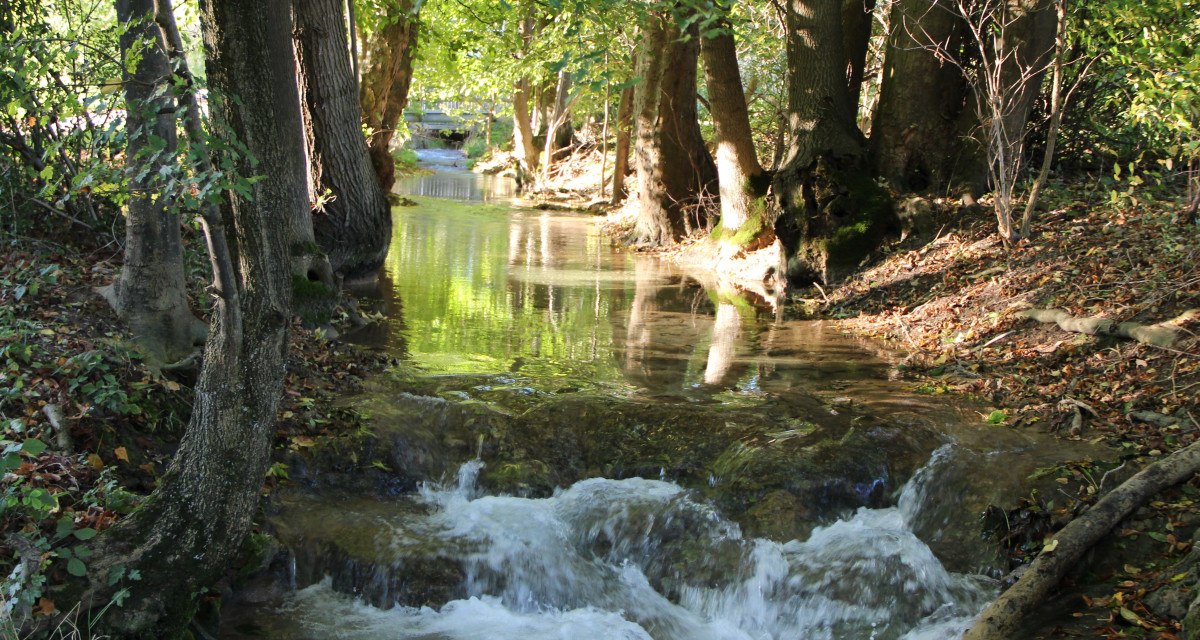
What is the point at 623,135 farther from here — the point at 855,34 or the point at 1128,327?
the point at 1128,327

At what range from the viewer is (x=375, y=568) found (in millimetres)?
5684

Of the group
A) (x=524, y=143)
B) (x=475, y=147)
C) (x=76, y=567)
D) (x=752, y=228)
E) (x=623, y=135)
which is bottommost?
(x=76, y=567)

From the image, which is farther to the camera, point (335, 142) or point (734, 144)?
point (734, 144)

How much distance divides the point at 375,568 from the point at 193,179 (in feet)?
9.74

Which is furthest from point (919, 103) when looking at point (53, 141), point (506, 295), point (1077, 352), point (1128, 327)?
point (53, 141)

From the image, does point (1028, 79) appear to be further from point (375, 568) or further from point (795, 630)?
point (375, 568)

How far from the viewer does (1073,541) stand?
195 inches

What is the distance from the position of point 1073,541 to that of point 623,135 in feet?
68.6

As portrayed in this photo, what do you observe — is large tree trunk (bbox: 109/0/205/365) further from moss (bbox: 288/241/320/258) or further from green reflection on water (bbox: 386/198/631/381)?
moss (bbox: 288/241/320/258)

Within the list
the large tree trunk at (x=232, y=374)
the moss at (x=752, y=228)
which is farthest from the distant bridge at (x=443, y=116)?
the large tree trunk at (x=232, y=374)

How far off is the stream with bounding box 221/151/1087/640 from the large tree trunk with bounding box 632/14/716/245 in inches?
367

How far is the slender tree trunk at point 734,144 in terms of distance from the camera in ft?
49.1

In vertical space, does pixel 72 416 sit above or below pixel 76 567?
above

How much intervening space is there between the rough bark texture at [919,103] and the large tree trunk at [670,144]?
5501mm
